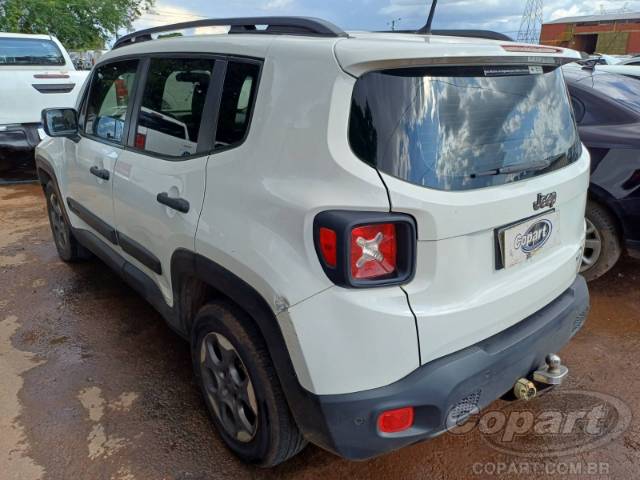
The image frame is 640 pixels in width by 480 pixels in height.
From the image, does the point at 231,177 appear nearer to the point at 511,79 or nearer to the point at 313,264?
the point at 313,264

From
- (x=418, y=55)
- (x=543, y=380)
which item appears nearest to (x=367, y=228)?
(x=418, y=55)

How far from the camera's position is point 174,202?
229 centimetres

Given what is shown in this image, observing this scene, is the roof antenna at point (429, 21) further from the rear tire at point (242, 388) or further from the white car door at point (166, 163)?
the rear tire at point (242, 388)

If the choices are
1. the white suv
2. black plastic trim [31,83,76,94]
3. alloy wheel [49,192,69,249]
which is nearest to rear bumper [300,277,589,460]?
the white suv

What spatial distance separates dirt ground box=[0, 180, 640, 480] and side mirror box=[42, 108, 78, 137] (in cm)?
123

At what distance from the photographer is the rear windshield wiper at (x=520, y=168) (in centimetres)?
182

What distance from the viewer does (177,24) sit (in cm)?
263

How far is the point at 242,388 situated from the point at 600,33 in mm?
55671

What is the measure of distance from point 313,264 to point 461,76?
0.84 metres

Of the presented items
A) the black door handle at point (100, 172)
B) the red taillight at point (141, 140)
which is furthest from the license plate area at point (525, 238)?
the black door handle at point (100, 172)

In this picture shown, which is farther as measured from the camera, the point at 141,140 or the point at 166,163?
the point at 141,140

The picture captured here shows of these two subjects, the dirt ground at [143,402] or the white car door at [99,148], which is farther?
the white car door at [99,148]

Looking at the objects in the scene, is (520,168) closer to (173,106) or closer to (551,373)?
(551,373)

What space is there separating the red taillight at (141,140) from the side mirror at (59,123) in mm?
1071
